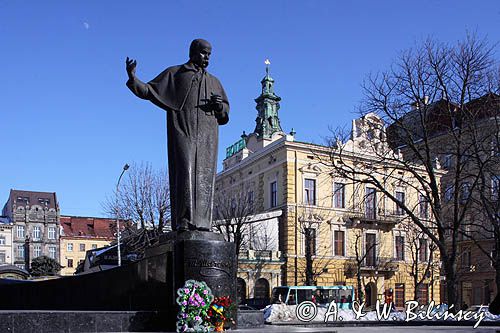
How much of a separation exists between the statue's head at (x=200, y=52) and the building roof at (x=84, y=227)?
91906 millimetres

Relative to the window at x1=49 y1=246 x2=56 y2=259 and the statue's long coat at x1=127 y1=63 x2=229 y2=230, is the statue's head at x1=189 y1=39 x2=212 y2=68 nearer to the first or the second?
the statue's long coat at x1=127 y1=63 x2=229 y2=230

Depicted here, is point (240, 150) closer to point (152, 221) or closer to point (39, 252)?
point (152, 221)

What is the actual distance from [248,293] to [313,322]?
30008 mm

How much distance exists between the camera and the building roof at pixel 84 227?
100 meters

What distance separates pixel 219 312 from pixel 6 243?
9421cm

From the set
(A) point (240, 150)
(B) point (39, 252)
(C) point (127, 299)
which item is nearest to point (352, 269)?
(A) point (240, 150)

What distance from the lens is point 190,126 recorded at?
30.2ft

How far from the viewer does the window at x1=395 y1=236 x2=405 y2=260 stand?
54062mm

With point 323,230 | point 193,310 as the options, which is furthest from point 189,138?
point 323,230

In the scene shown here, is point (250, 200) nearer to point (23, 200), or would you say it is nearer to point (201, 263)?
point (201, 263)

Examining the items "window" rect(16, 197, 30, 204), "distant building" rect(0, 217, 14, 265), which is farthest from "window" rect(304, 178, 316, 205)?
"window" rect(16, 197, 30, 204)

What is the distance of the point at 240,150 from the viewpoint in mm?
60031

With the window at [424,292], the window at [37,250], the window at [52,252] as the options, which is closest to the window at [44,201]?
the window at [52,252]

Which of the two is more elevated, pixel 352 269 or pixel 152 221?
pixel 152 221
